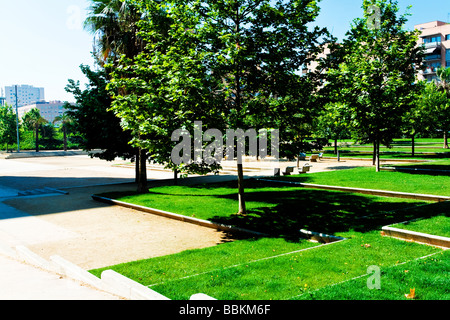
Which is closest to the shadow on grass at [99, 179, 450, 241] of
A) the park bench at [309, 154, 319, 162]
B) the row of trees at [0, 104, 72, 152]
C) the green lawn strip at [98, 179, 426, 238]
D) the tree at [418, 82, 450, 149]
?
the green lawn strip at [98, 179, 426, 238]

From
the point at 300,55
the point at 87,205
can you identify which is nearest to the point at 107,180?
the point at 87,205

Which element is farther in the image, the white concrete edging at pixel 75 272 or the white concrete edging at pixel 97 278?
the white concrete edging at pixel 75 272

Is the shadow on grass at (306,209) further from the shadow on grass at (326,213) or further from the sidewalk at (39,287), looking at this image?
the sidewalk at (39,287)

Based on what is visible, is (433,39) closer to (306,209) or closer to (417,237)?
(306,209)

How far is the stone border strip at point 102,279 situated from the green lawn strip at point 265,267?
0.44m

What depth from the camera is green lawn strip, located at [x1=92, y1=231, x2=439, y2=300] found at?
5.88 metres

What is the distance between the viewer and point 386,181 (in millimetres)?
16859

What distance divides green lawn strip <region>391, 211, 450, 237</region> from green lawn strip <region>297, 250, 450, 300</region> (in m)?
2.09

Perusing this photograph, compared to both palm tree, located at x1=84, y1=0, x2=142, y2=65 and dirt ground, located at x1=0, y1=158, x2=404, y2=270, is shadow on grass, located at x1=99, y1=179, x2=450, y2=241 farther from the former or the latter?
palm tree, located at x1=84, y1=0, x2=142, y2=65

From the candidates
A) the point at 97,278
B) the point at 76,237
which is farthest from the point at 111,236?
the point at 97,278

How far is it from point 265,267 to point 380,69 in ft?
53.7

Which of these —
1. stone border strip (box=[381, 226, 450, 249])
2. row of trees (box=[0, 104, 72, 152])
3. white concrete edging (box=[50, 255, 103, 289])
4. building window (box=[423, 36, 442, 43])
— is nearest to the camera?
white concrete edging (box=[50, 255, 103, 289])

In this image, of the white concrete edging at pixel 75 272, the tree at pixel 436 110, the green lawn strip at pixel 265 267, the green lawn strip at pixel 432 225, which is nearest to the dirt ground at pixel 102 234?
the white concrete edging at pixel 75 272

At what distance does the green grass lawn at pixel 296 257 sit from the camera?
5.76m
